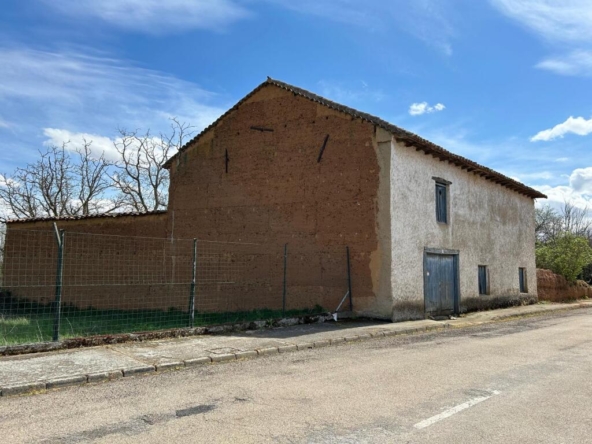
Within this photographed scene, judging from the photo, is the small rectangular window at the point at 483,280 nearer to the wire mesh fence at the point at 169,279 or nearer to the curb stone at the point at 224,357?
the wire mesh fence at the point at 169,279

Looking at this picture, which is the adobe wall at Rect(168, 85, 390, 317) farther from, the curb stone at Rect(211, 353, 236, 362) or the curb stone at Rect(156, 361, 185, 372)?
the curb stone at Rect(156, 361, 185, 372)

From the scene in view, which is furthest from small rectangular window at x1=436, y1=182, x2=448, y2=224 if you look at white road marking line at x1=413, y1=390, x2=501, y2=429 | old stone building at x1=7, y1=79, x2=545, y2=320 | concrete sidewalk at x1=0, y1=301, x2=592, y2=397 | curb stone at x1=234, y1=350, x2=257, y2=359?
white road marking line at x1=413, y1=390, x2=501, y2=429

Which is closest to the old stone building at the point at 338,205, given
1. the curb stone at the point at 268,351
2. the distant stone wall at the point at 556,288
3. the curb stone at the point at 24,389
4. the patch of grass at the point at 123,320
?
the patch of grass at the point at 123,320

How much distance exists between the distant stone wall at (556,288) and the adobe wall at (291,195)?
50.1ft

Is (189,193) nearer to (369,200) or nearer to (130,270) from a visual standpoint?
(130,270)

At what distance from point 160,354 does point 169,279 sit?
358 inches

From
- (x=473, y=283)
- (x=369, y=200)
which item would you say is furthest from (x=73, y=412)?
(x=473, y=283)

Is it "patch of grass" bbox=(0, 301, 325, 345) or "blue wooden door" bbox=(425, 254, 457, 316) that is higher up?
"blue wooden door" bbox=(425, 254, 457, 316)

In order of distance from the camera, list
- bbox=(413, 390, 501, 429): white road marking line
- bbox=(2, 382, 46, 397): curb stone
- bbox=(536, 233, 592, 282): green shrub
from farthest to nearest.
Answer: bbox=(536, 233, 592, 282): green shrub < bbox=(2, 382, 46, 397): curb stone < bbox=(413, 390, 501, 429): white road marking line

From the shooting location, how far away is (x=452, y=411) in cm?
512

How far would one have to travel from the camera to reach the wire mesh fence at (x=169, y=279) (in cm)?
1455

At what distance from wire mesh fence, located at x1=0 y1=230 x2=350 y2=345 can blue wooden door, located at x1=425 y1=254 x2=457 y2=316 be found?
3040 millimetres

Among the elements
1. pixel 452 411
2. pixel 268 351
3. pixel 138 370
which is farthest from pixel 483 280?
pixel 138 370

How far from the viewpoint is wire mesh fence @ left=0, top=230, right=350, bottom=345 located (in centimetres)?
1455
